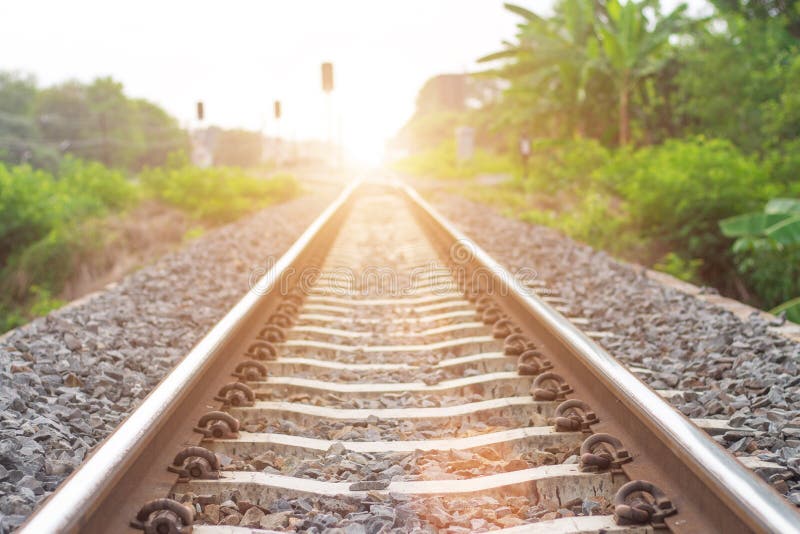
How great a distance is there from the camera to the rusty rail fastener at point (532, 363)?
11.4ft

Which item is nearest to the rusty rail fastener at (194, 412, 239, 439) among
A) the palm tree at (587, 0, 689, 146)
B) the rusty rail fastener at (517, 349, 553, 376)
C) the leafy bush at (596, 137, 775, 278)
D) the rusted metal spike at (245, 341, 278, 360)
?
the rusted metal spike at (245, 341, 278, 360)

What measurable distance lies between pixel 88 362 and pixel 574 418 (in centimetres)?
229

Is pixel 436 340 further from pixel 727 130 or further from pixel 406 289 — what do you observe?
pixel 727 130

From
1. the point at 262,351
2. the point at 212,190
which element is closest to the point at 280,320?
the point at 262,351

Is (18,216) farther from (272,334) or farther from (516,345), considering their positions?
(516,345)

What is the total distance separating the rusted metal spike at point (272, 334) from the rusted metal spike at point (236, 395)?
96 centimetres

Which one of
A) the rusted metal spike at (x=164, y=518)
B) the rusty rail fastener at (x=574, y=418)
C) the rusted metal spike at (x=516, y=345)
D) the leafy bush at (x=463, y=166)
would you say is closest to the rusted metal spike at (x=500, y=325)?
the rusted metal spike at (x=516, y=345)

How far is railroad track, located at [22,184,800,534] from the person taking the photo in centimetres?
205

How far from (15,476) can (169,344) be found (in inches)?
78.3

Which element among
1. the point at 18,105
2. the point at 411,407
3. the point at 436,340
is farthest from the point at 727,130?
the point at 18,105

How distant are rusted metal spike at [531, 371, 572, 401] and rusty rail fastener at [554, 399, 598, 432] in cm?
22

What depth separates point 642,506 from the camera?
2074 millimetres

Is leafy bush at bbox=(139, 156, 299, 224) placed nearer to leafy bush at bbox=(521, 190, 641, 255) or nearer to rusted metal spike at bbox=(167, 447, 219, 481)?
leafy bush at bbox=(521, 190, 641, 255)

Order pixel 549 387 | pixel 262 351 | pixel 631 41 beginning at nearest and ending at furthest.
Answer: pixel 549 387 → pixel 262 351 → pixel 631 41
